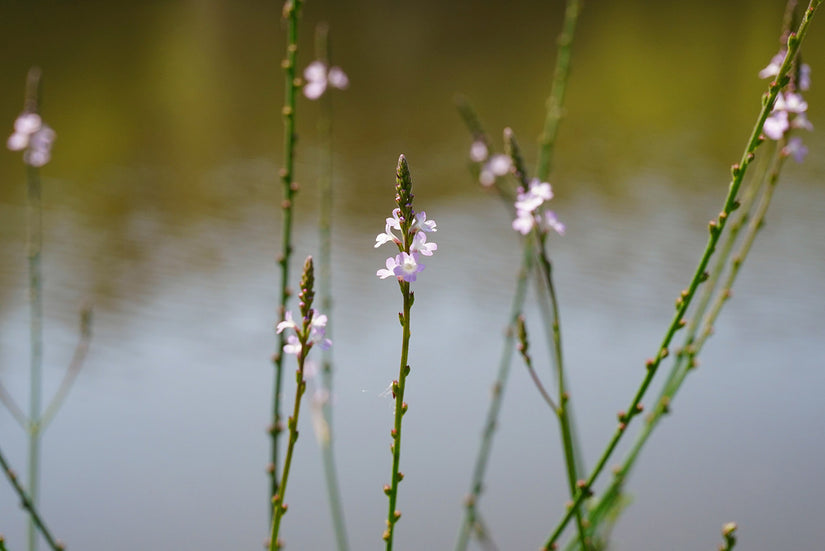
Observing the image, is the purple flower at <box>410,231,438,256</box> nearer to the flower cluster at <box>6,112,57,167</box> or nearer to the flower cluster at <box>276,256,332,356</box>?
the flower cluster at <box>276,256,332,356</box>

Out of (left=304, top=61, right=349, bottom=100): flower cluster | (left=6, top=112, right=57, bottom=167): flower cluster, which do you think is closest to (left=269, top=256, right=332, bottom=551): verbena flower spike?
(left=304, top=61, right=349, bottom=100): flower cluster

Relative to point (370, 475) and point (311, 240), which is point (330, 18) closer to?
point (311, 240)

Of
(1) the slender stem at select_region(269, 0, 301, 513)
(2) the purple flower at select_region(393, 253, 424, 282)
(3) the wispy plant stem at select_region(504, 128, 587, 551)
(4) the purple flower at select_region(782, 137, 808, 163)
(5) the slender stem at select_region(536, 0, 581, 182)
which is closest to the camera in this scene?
(2) the purple flower at select_region(393, 253, 424, 282)

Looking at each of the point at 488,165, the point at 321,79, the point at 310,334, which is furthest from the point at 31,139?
the point at 310,334

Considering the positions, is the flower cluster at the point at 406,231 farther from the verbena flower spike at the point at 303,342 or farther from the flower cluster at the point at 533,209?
the flower cluster at the point at 533,209

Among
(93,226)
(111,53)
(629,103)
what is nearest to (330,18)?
(111,53)

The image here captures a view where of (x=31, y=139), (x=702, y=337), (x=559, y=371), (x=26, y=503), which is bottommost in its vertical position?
(x=26, y=503)

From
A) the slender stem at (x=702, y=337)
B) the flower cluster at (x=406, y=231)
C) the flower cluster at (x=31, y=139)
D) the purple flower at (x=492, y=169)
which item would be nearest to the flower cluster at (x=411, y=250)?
the flower cluster at (x=406, y=231)

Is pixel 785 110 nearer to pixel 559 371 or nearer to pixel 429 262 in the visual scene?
pixel 559 371
